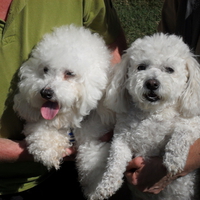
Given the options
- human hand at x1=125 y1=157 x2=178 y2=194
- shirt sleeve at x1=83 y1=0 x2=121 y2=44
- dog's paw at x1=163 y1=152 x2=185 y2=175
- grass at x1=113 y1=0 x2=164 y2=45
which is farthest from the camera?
grass at x1=113 y1=0 x2=164 y2=45

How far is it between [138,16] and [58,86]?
2.40 metres

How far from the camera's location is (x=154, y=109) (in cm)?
141

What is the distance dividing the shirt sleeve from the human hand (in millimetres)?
691

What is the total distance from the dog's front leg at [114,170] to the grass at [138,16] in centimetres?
195

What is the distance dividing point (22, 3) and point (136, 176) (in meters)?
0.94

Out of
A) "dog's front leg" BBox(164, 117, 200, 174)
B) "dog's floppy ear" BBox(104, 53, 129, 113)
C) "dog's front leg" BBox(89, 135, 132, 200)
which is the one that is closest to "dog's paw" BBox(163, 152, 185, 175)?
"dog's front leg" BBox(164, 117, 200, 174)

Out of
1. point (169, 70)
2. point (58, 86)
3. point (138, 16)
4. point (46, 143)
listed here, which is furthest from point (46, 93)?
point (138, 16)

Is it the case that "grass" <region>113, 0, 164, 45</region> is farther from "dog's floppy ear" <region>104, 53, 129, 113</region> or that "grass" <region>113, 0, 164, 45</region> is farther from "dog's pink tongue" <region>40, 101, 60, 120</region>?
"dog's pink tongue" <region>40, 101, 60, 120</region>

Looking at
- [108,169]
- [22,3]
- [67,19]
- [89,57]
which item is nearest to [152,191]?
[108,169]

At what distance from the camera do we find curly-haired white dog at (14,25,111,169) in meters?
1.36

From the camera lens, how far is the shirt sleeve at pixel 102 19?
152cm

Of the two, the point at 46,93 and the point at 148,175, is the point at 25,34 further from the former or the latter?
the point at 148,175

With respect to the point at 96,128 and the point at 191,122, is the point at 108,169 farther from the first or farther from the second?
the point at 191,122

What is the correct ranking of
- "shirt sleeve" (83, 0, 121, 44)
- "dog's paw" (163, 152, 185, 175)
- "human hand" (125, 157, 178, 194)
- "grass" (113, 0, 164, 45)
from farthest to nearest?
"grass" (113, 0, 164, 45) → "shirt sleeve" (83, 0, 121, 44) → "human hand" (125, 157, 178, 194) → "dog's paw" (163, 152, 185, 175)
